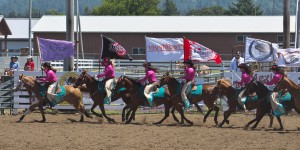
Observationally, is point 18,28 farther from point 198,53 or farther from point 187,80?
point 187,80

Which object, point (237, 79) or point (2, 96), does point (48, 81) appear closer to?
point (2, 96)

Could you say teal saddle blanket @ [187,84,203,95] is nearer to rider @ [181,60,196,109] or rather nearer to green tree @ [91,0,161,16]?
rider @ [181,60,196,109]

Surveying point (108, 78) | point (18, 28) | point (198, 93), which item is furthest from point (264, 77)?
point (18, 28)

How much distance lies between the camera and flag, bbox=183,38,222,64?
80.7 feet

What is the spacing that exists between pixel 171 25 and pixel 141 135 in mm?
53323

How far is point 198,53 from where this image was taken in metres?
24.8

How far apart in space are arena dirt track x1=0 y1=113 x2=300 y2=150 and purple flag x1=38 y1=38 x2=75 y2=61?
2506 mm

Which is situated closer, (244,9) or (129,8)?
(129,8)

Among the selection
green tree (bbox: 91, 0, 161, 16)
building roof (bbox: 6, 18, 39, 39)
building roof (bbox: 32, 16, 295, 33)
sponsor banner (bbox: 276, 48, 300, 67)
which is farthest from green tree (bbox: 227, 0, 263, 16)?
sponsor banner (bbox: 276, 48, 300, 67)

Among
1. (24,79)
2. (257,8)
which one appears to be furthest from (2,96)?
(257,8)

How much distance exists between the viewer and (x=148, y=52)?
26.0 m

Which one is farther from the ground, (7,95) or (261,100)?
(261,100)

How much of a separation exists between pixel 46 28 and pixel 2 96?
4592 cm

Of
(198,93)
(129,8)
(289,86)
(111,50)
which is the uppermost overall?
(129,8)
